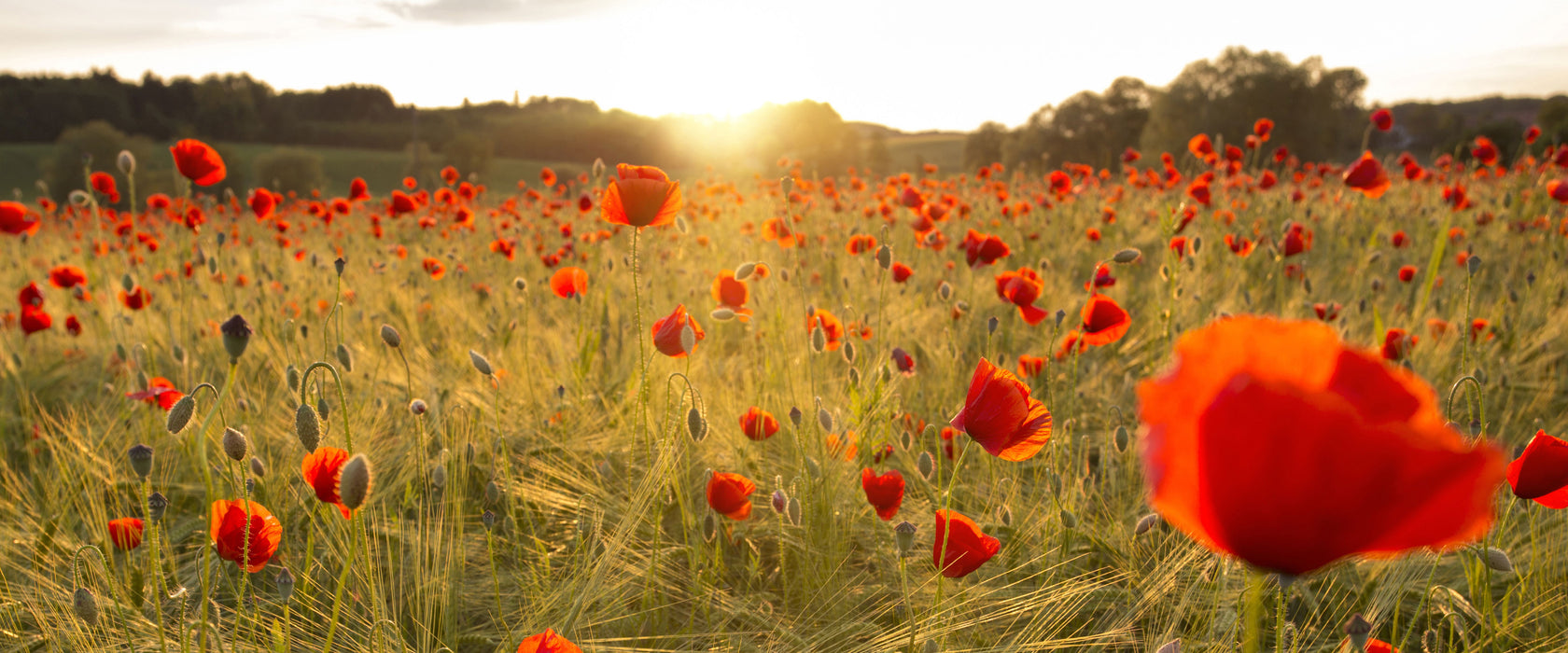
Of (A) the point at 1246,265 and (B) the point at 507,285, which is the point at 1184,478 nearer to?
(B) the point at 507,285

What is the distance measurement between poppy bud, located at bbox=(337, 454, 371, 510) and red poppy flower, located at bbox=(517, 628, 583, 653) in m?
0.24

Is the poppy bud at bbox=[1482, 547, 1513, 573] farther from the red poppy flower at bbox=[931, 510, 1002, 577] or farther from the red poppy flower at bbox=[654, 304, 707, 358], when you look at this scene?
the red poppy flower at bbox=[654, 304, 707, 358]

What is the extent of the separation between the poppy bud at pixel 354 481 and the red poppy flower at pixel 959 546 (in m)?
0.70

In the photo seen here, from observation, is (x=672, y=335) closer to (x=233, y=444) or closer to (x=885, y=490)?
(x=885, y=490)

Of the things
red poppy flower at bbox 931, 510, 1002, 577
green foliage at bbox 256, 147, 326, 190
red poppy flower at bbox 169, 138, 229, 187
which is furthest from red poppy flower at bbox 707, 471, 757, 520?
green foliage at bbox 256, 147, 326, 190

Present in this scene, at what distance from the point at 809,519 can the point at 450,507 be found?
850 mm

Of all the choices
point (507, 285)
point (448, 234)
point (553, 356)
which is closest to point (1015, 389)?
point (553, 356)

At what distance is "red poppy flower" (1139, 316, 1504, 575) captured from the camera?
34 cm

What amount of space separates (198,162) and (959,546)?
8.30 ft

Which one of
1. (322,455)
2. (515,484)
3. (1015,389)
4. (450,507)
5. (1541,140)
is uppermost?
(1541,140)

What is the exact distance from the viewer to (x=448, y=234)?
226 inches

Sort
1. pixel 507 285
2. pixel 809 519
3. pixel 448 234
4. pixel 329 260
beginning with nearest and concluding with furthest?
pixel 809 519 → pixel 507 285 → pixel 329 260 → pixel 448 234

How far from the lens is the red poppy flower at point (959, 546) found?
3.35 feet

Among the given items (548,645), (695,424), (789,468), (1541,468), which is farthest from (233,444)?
(1541,468)
